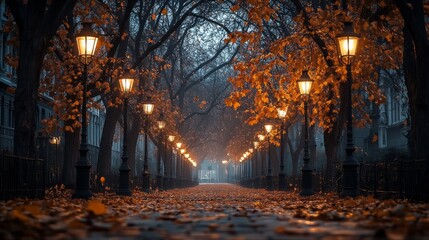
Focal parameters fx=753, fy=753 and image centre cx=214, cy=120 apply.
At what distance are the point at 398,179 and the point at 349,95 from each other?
3515 mm

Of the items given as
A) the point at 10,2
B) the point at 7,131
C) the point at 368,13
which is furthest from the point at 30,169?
the point at 7,131

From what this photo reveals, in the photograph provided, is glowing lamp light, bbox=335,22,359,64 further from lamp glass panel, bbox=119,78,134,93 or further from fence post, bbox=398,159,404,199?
lamp glass panel, bbox=119,78,134,93

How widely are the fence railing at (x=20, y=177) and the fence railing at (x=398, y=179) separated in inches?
328

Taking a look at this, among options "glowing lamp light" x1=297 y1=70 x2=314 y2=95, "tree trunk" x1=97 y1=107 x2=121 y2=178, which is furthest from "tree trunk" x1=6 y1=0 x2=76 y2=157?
"tree trunk" x1=97 y1=107 x2=121 y2=178

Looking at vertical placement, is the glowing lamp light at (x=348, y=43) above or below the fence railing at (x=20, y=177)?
above

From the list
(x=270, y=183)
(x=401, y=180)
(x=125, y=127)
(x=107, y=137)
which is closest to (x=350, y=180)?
(x=401, y=180)

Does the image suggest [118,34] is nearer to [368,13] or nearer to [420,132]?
[368,13]

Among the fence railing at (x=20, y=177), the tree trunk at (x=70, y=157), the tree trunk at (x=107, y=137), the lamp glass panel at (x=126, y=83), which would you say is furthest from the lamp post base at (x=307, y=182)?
the fence railing at (x=20, y=177)

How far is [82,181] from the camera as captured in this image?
68.8 feet

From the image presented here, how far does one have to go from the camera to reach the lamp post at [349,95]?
19.4 m

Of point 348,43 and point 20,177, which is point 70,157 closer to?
point 20,177

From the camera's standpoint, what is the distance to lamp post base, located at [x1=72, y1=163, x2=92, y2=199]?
67.8 feet

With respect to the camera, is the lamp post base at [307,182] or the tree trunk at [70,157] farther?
the tree trunk at [70,157]

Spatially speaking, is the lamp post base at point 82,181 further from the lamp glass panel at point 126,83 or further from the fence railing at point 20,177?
the lamp glass panel at point 126,83
